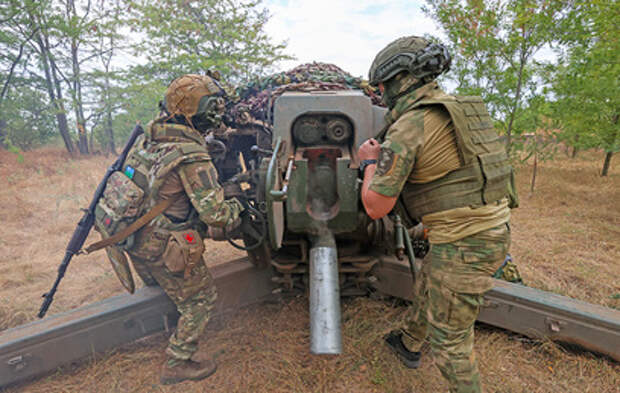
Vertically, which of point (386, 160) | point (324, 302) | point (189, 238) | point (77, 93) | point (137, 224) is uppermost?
point (77, 93)

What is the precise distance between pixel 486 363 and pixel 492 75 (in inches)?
274

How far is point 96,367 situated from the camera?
279 centimetres

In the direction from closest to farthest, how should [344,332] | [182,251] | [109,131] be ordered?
[182,251]
[344,332]
[109,131]

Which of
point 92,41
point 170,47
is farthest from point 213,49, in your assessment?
point 92,41

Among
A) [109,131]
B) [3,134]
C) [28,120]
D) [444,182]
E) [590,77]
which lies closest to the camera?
[444,182]

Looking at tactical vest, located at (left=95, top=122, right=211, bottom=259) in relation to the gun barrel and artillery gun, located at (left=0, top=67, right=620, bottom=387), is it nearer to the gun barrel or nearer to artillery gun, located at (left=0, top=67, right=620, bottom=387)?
artillery gun, located at (left=0, top=67, right=620, bottom=387)

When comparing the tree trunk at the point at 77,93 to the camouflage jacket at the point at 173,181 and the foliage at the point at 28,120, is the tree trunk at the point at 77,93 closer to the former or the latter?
the foliage at the point at 28,120

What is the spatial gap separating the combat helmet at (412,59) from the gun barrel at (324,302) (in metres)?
1.15

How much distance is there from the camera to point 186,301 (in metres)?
2.66

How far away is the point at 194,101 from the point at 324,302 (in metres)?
1.74

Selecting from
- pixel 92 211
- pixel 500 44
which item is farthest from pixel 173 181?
pixel 500 44

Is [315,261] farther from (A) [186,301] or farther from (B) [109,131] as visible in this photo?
(B) [109,131]

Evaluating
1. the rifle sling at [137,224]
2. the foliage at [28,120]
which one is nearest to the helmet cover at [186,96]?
the rifle sling at [137,224]

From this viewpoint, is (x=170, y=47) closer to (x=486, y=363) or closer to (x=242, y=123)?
(x=242, y=123)
